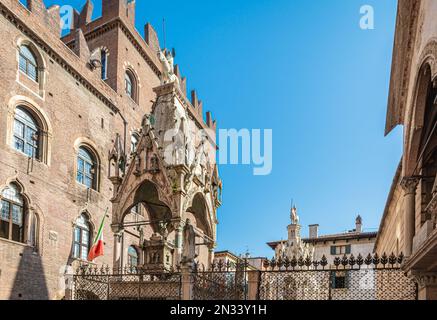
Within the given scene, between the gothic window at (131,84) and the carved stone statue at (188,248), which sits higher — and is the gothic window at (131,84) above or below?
above

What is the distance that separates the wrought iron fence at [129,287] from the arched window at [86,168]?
938cm

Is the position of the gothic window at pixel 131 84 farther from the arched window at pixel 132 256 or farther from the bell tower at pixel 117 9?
the arched window at pixel 132 256

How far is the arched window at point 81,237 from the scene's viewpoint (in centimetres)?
1897

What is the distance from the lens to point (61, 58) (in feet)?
62.7

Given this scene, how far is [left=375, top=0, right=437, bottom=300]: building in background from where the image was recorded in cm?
757

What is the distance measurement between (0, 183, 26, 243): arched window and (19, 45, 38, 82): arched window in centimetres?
484

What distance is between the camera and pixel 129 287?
10.6m

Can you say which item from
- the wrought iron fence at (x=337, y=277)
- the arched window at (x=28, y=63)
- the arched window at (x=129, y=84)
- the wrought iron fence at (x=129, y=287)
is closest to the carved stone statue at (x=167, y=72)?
the wrought iron fence at (x=129, y=287)

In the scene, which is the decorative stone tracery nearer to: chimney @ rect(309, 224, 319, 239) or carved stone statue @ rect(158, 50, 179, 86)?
carved stone statue @ rect(158, 50, 179, 86)

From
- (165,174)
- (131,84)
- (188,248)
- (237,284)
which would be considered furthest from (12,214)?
(131,84)

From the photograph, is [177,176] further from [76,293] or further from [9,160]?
[9,160]

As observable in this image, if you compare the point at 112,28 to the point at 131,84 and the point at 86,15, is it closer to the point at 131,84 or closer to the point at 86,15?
the point at 86,15

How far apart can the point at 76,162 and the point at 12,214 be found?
175 inches
